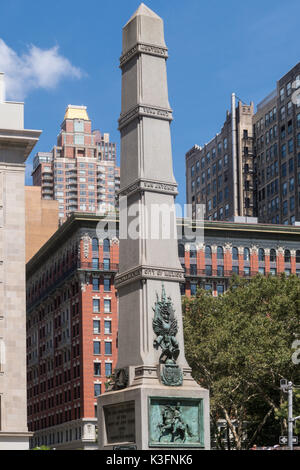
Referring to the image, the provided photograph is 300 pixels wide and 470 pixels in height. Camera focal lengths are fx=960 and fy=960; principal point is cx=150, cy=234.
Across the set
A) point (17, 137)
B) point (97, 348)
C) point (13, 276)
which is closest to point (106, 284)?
point (97, 348)

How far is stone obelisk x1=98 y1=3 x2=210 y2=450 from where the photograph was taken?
38438 mm

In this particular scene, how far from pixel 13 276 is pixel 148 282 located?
1695cm

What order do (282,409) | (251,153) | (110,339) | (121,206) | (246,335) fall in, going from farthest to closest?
(251,153) < (110,339) < (246,335) < (282,409) < (121,206)

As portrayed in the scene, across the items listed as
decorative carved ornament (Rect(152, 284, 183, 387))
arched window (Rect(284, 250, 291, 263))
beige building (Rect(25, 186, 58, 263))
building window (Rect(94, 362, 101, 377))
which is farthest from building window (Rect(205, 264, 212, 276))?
decorative carved ornament (Rect(152, 284, 183, 387))

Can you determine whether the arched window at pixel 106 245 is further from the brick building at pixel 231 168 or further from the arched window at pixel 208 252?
the brick building at pixel 231 168

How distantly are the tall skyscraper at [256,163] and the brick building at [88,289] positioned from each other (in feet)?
84.4

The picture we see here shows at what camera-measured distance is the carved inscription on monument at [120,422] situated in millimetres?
38750

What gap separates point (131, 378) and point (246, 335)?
28.7 m

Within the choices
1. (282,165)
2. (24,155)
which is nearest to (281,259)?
(282,165)

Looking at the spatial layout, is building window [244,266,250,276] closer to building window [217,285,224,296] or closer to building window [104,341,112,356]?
building window [217,285,224,296]

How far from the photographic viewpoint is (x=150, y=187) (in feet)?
135

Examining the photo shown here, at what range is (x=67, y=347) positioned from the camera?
11831 cm

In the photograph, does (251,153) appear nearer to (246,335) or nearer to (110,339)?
(110,339)

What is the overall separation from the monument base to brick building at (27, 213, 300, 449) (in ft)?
235
